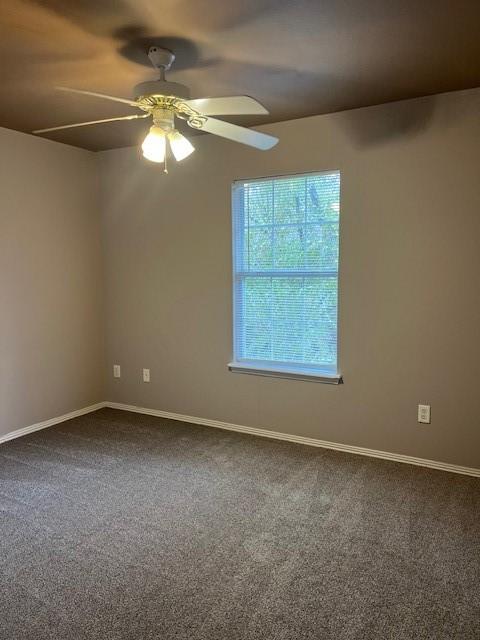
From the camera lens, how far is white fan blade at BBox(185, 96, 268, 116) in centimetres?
196

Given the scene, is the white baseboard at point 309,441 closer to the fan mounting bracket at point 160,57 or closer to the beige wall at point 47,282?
the beige wall at point 47,282

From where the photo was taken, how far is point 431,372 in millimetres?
3016

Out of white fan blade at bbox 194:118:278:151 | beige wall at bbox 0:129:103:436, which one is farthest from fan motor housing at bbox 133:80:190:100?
beige wall at bbox 0:129:103:436

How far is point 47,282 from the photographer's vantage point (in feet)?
12.7

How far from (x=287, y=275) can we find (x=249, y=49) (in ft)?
5.34

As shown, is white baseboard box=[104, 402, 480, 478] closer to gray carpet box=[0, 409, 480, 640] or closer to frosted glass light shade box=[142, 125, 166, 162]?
gray carpet box=[0, 409, 480, 640]

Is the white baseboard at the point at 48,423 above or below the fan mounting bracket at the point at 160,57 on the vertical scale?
below

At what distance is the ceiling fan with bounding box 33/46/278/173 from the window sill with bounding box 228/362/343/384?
1.69m

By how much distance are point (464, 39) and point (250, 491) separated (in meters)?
2.58

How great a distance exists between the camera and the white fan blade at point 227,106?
6.42ft

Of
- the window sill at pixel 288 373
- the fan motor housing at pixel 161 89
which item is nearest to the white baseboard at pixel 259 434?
the window sill at pixel 288 373

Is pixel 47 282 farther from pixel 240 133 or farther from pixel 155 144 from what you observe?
pixel 240 133

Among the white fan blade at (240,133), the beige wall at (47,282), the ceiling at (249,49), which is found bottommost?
the beige wall at (47,282)

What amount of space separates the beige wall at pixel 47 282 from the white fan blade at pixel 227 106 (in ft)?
6.96
